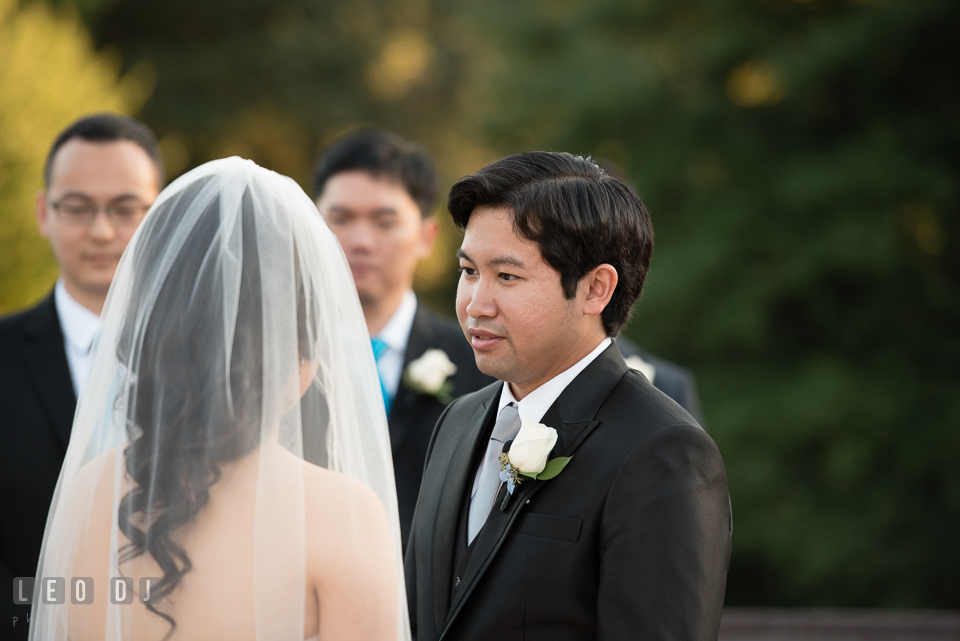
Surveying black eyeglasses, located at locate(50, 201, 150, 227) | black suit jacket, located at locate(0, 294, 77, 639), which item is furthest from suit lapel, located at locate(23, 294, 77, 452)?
black eyeglasses, located at locate(50, 201, 150, 227)

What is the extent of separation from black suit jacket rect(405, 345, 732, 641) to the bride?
0.29 metres

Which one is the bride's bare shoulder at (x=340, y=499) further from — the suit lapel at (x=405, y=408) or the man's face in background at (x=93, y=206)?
the man's face in background at (x=93, y=206)

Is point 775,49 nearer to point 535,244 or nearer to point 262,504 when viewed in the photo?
point 535,244

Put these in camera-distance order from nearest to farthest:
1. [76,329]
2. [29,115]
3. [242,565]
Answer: [242,565] < [76,329] < [29,115]

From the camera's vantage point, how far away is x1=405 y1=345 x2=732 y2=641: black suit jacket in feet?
6.70

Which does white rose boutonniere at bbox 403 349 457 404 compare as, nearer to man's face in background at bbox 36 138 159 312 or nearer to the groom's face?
man's face in background at bbox 36 138 159 312

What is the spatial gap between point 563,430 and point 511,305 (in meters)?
0.37

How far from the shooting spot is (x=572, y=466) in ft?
7.43

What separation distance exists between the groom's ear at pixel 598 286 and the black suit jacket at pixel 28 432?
2288 millimetres

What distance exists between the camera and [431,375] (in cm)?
407

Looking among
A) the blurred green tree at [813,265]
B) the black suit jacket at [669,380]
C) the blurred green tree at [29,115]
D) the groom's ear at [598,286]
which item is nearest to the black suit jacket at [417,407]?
the black suit jacket at [669,380]

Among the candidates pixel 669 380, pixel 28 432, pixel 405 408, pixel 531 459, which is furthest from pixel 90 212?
pixel 669 380

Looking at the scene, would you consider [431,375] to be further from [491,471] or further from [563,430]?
[563,430]

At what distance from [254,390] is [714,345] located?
364 inches
